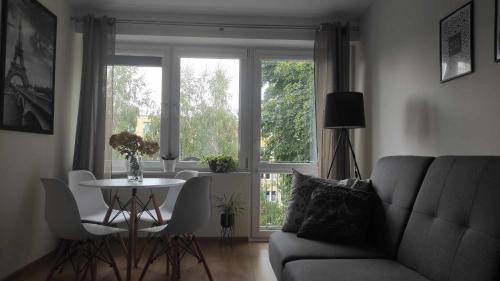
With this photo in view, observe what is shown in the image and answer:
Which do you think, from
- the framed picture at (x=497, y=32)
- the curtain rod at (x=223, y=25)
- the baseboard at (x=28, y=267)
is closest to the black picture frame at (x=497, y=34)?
the framed picture at (x=497, y=32)

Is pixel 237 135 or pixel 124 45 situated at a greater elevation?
pixel 124 45

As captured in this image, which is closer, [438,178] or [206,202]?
[438,178]

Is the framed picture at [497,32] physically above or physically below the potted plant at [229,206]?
above

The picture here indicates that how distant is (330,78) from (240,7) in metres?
1.16

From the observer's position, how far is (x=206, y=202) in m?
2.57

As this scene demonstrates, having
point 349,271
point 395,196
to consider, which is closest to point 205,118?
point 395,196

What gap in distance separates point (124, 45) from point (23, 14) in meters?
1.25

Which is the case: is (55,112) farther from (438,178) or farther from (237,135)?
(438,178)

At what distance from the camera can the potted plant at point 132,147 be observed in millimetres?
2838

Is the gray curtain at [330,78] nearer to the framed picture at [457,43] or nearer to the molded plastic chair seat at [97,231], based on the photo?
the framed picture at [457,43]

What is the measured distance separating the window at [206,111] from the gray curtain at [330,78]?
3.07 feet

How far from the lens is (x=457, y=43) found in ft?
7.11

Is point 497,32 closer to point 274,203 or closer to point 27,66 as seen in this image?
point 274,203

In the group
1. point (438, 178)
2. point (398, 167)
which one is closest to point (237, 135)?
point (398, 167)
